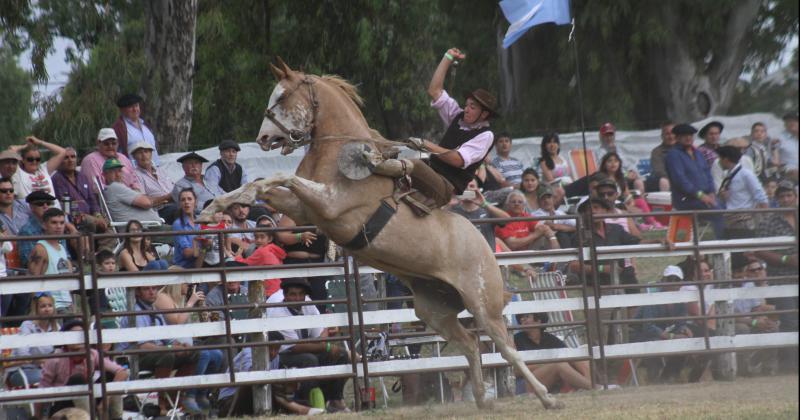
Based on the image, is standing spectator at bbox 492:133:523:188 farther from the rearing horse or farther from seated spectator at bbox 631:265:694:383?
the rearing horse

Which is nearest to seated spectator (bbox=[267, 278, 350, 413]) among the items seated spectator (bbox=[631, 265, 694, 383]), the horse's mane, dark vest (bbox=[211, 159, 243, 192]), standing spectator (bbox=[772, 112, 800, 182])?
the horse's mane

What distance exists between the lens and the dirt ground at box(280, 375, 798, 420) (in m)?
7.92

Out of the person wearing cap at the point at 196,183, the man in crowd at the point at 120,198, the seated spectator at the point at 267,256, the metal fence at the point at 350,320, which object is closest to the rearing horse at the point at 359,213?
the metal fence at the point at 350,320

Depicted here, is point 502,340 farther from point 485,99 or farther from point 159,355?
point 159,355

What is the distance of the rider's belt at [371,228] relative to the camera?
8.81 meters

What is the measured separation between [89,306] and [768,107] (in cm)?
675

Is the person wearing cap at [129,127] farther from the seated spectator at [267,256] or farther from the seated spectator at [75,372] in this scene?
the seated spectator at [75,372]

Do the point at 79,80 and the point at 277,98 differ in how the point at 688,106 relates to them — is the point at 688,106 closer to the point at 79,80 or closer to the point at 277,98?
the point at 277,98

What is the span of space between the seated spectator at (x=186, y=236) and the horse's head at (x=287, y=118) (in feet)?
6.00

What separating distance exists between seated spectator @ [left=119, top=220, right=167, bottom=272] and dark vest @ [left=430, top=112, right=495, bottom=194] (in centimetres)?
266

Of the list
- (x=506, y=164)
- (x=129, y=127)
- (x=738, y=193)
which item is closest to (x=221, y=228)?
(x=129, y=127)

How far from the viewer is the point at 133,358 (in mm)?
9594

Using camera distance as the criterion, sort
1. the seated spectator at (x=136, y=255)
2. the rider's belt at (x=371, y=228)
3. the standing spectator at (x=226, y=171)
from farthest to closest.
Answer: the standing spectator at (x=226, y=171), the seated spectator at (x=136, y=255), the rider's belt at (x=371, y=228)

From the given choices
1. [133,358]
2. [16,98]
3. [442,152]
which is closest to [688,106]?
[442,152]
